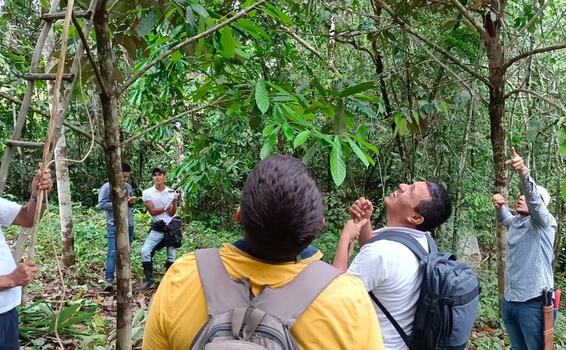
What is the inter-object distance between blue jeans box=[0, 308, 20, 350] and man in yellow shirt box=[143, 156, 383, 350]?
1.60 metres

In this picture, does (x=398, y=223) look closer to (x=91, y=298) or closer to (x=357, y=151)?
(x=357, y=151)

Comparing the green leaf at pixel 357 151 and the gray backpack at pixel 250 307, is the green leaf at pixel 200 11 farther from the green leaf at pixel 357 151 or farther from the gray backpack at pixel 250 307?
the gray backpack at pixel 250 307

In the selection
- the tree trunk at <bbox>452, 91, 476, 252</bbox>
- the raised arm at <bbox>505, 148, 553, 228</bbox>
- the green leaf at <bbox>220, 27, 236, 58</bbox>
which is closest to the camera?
the green leaf at <bbox>220, 27, 236, 58</bbox>

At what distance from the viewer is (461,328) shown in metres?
1.84

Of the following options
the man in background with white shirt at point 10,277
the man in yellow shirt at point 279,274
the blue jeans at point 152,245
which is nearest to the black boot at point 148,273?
the blue jeans at point 152,245

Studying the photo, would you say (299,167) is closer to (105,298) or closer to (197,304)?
(197,304)

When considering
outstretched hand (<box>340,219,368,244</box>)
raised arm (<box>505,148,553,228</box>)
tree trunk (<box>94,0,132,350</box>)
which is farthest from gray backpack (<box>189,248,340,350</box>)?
raised arm (<box>505,148,553,228</box>)

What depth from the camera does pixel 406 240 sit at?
199 cm

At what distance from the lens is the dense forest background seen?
2539 millimetres

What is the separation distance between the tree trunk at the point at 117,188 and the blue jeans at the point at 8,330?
0.62 m

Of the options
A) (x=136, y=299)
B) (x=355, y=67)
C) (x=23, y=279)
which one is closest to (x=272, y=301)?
(x=23, y=279)

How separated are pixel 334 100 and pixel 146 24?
103 centimetres

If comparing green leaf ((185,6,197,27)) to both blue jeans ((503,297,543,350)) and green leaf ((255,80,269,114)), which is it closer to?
green leaf ((255,80,269,114))

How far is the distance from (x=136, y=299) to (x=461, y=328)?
14.0ft
